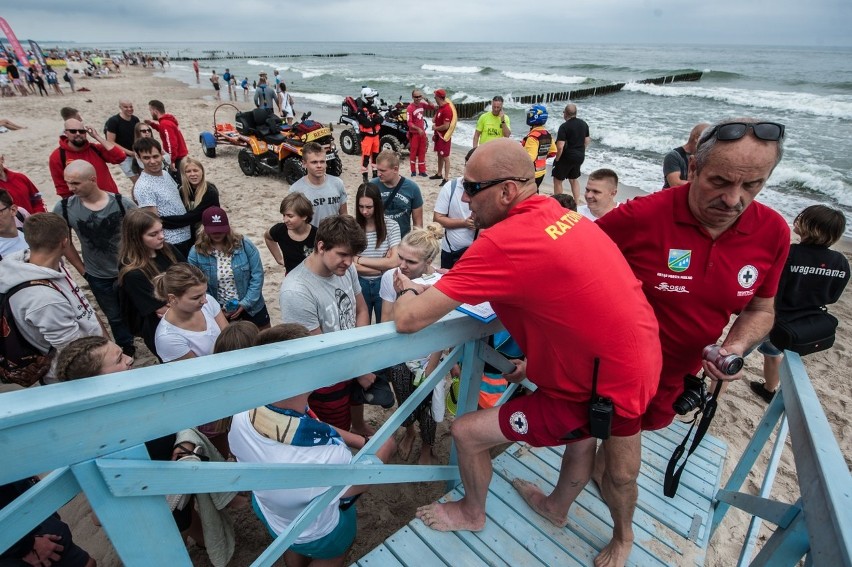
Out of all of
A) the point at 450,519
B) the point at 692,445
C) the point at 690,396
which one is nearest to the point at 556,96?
the point at 690,396

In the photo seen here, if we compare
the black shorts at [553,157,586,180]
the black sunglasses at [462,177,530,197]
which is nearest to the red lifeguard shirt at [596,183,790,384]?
the black sunglasses at [462,177,530,197]

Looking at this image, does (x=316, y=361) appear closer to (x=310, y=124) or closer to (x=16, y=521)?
(x=16, y=521)

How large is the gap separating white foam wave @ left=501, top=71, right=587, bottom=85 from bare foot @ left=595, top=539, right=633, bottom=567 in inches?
1698

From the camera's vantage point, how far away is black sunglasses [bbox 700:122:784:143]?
1538mm

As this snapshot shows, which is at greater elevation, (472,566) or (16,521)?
(16,521)

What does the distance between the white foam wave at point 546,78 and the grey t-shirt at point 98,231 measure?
42.2 metres

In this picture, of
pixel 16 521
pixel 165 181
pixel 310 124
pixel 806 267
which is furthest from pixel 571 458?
pixel 310 124

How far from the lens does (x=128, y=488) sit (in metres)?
0.92

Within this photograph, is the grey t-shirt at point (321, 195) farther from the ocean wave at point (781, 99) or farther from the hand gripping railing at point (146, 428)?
the ocean wave at point (781, 99)

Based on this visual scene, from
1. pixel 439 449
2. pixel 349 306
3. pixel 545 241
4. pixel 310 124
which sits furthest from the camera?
pixel 310 124

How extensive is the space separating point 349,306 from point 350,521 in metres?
1.34

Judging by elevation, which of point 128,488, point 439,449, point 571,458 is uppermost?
point 128,488

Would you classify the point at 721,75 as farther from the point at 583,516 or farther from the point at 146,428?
the point at 146,428

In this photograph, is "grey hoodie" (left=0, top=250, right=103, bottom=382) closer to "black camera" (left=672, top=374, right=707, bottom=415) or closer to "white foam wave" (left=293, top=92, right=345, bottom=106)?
"black camera" (left=672, top=374, right=707, bottom=415)
